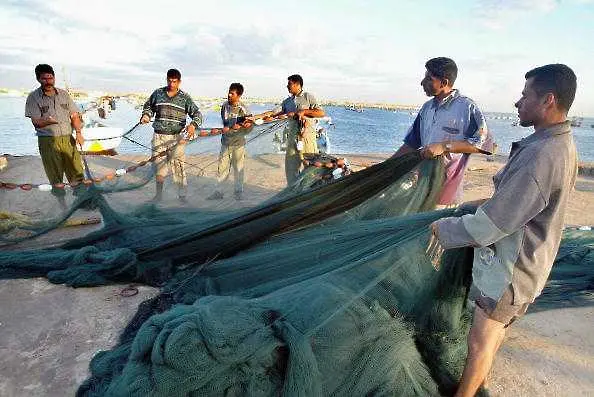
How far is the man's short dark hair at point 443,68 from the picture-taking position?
350cm

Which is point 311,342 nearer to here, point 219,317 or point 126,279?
point 219,317

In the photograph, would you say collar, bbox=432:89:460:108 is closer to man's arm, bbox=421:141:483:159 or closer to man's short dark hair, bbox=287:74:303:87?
man's arm, bbox=421:141:483:159

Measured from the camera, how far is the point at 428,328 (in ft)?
7.91

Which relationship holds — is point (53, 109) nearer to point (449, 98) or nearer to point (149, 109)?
point (149, 109)

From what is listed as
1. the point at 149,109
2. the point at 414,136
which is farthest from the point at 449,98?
Answer: the point at 149,109

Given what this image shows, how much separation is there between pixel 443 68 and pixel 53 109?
4867 mm

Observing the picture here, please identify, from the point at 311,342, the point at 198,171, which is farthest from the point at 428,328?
the point at 198,171

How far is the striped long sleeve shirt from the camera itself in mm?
5828

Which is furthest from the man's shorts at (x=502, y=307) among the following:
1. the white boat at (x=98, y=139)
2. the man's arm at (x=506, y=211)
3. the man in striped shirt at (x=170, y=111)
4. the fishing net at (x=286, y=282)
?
the white boat at (x=98, y=139)

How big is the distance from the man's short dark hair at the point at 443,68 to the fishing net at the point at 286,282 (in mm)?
878

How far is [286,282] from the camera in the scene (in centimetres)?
264

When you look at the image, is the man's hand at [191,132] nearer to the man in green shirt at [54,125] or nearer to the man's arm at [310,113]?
the man's arm at [310,113]

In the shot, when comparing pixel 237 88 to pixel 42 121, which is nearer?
pixel 42 121

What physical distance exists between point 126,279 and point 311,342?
210cm
